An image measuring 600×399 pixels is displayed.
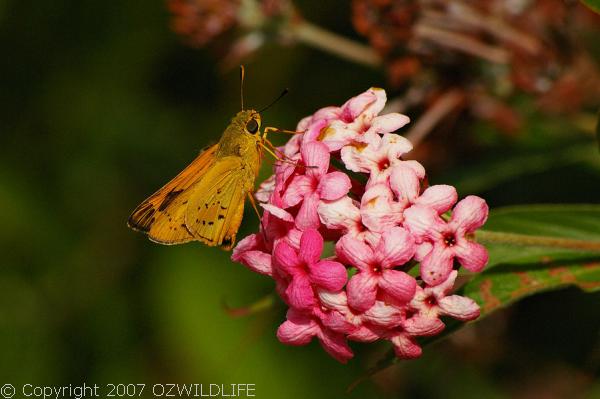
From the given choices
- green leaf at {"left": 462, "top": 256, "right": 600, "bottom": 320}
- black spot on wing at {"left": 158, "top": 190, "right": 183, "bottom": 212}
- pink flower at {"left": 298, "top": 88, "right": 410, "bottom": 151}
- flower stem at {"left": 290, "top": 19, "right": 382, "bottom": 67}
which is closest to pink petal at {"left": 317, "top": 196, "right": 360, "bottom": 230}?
pink flower at {"left": 298, "top": 88, "right": 410, "bottom": 151}

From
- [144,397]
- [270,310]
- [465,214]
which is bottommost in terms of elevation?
[144,397]

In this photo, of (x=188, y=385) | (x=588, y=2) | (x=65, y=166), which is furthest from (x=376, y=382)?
(x=65, y=166)

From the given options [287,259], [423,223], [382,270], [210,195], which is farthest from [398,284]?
[210,195]

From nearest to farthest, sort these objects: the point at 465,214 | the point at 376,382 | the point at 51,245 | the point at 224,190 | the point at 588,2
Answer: the point at 465,214 < the point at 588,2 < the point at 224,190 < the point at 376,382 < the point at 51,245

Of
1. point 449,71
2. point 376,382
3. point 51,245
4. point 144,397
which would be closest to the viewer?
point 449,71

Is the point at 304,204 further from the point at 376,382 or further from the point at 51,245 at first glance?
the point at 51,245

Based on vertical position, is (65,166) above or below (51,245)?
above

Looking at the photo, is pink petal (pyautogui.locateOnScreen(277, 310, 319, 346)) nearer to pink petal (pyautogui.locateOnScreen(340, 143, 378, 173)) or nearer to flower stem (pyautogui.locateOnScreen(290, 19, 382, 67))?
pink petal (pyautogui.locateOnScreen(340, 143, 378, 173))

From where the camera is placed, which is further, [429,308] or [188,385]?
[188,385]
